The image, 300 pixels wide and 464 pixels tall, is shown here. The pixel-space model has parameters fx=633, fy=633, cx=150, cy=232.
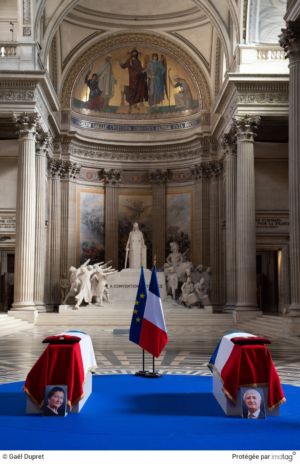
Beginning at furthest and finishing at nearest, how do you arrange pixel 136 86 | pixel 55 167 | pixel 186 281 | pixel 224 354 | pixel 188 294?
pixel 136 86
pixel 55 167
pixel 186 281
pixel 188 294
pixel 224 354

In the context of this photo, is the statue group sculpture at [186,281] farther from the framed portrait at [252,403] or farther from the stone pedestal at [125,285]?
the framed portrait at [252,403]

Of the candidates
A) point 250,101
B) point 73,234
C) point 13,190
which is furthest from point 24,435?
point 73,234

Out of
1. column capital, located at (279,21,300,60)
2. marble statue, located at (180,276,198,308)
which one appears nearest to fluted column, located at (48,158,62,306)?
marble statue, located at (180,276,198,308)

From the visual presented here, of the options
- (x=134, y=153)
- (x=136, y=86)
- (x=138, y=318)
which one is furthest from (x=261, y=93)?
(x=138, y=318)

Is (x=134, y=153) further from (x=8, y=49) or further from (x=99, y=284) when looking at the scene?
(x=8, y=49)

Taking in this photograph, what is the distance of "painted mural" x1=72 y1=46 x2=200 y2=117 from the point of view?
3422 cm

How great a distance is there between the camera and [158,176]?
113 feet

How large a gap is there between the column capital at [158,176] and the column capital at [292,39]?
1788 cm

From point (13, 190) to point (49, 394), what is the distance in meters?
22.4

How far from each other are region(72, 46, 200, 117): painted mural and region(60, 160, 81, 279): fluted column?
3496 millimetres

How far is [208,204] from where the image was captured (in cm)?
3281

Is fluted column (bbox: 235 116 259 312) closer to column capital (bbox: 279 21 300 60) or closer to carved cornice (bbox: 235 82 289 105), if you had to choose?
carved cornice (bbox: 235 82 289 105)

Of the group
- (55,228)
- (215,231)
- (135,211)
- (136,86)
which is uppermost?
(136,86)

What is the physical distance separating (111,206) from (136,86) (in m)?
6.80
